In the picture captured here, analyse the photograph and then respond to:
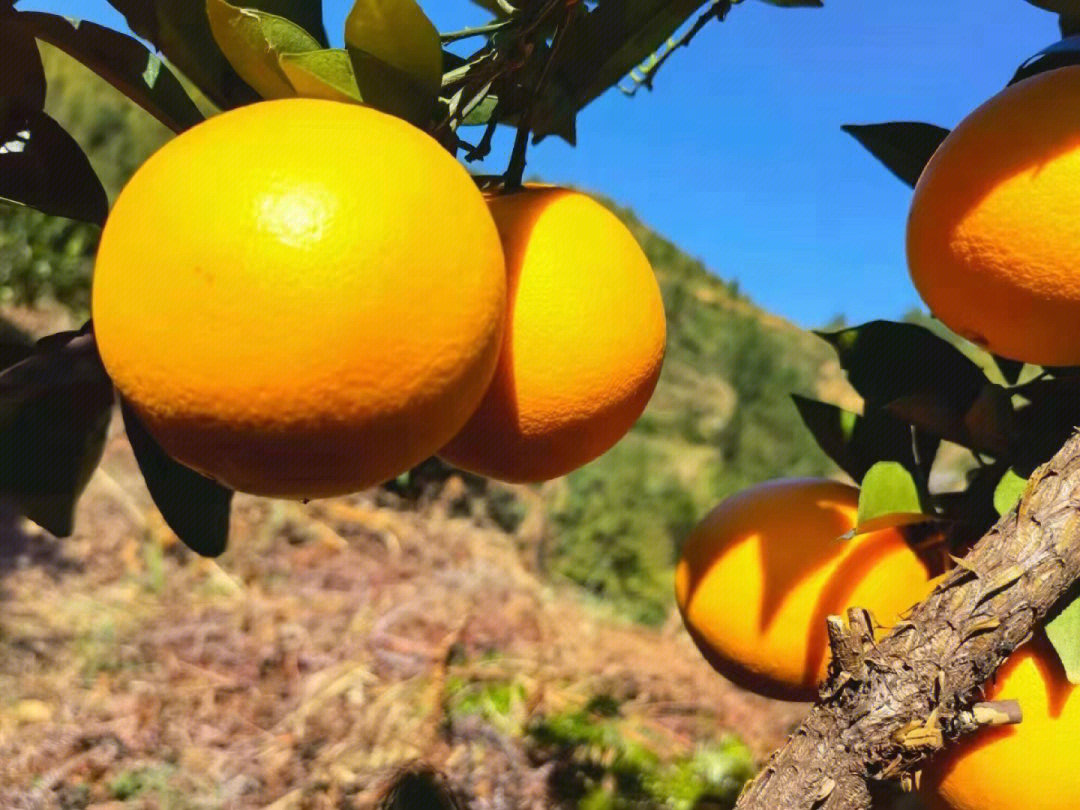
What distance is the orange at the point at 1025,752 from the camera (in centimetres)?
49

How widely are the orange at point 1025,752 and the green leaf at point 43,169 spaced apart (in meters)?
0.56

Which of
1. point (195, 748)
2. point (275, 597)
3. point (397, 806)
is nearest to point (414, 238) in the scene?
point (397, 806)

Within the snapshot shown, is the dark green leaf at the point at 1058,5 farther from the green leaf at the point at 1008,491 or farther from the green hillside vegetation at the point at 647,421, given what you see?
the green hillside vegetation at the point at 647,421

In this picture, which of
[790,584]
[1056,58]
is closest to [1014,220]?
[1056,58]

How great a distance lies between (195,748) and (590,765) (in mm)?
611

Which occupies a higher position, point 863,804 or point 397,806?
point 863,804

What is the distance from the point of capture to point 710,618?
0.59m

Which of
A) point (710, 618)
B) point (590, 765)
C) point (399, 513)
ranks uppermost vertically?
point (710, 618)

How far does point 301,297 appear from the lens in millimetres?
311

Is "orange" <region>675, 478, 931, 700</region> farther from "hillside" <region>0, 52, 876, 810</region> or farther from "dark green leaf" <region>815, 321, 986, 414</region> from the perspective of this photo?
"hillside" <region>0, 52, 876, 810</region>

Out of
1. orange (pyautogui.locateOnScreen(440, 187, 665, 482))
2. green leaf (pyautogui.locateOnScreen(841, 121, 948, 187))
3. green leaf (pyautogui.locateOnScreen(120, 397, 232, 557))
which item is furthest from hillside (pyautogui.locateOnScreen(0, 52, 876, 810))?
green leaf (pyautogui.locateOnScreen(841, 121, 948, 187))

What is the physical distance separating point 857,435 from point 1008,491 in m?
0.13

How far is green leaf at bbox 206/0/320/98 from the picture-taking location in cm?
36

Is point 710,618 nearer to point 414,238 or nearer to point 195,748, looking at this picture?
point 414,238
